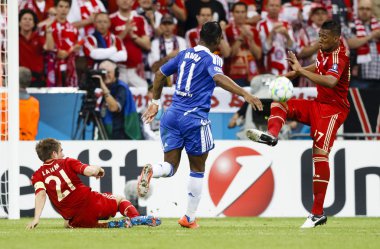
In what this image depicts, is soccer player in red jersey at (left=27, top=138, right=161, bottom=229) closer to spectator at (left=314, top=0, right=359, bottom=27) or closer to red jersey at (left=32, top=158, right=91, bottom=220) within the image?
red jersey at (left=32, top=158, right=91, bottom=220)

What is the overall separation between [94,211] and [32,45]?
672cm

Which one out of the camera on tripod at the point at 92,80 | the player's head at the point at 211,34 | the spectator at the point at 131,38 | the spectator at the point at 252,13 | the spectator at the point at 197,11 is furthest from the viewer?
the spectator at the point at 252,13

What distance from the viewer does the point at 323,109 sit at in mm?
11188

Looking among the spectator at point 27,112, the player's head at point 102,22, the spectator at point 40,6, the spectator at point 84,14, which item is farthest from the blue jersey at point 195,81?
the spectator at point 40,6

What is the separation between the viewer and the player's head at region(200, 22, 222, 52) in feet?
35.2

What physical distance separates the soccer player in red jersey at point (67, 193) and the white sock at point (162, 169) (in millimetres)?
524

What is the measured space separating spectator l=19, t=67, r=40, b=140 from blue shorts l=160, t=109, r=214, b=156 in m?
4.48

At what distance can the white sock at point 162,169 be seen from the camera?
1059cm

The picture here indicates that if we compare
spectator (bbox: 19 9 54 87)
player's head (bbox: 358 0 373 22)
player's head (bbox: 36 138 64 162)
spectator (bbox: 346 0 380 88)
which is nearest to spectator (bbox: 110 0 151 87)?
spectator (bbox: 19 9 54 87)

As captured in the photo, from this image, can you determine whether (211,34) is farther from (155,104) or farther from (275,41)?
(275,41)

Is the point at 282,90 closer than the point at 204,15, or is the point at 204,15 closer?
the point at 282,90

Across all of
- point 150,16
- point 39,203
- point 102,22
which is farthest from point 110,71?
point 39,203

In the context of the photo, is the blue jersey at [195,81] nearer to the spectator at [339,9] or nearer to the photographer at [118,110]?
the photographer at [118,110]

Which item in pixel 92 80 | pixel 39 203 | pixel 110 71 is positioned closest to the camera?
pixel 39 203
